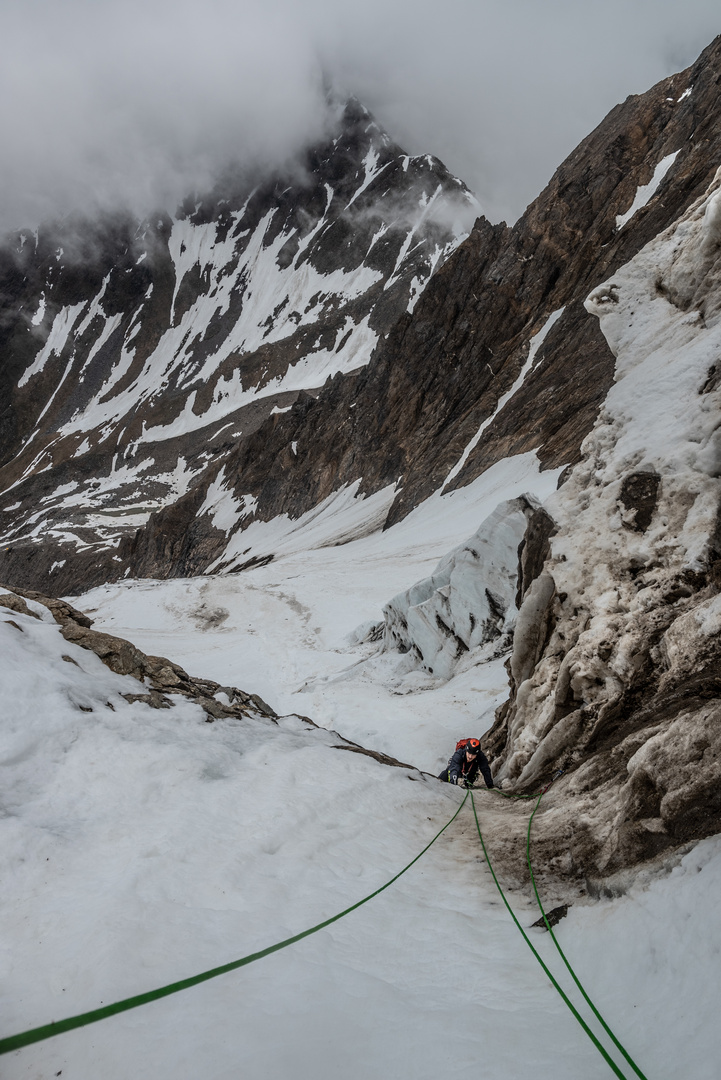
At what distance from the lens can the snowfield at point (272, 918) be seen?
227 centimetres

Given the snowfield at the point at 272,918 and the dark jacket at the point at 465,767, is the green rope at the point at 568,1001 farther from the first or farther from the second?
the dark jacket at the point at 465,767

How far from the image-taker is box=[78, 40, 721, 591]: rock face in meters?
30.5

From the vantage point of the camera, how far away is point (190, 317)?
423 ft

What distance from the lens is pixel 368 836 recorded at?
179 inches

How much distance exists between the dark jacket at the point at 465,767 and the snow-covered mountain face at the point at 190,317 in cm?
6421

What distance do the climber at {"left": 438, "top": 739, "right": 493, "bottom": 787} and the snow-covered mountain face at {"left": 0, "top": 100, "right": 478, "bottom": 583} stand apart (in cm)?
6422

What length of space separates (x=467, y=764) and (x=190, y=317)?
14220cm

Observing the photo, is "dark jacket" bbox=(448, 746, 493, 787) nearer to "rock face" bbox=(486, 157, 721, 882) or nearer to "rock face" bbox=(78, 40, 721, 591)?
"rock face" bbox=(486, 157, 721, 882)

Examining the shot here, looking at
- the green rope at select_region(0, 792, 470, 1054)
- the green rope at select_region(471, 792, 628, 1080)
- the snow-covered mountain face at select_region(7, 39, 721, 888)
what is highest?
the snow-covered mountain face at select_region(7, 39, 721, 888)

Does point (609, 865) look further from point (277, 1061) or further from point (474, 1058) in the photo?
point (277, 1061)

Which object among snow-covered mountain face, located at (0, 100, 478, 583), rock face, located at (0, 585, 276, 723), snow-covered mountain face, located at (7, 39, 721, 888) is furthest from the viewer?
snow-covered mountain face, located at (0, 100, 478, 583)

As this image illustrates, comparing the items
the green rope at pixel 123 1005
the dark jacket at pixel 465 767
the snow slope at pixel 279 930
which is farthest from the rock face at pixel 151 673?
the green rope at pixel 123 1005

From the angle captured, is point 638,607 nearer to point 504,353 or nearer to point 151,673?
point 151,673

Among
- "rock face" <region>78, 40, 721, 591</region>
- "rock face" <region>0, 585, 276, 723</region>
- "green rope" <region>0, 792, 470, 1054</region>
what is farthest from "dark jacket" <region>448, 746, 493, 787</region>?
"rock face" <region>78, 40, 721, 591</region>
